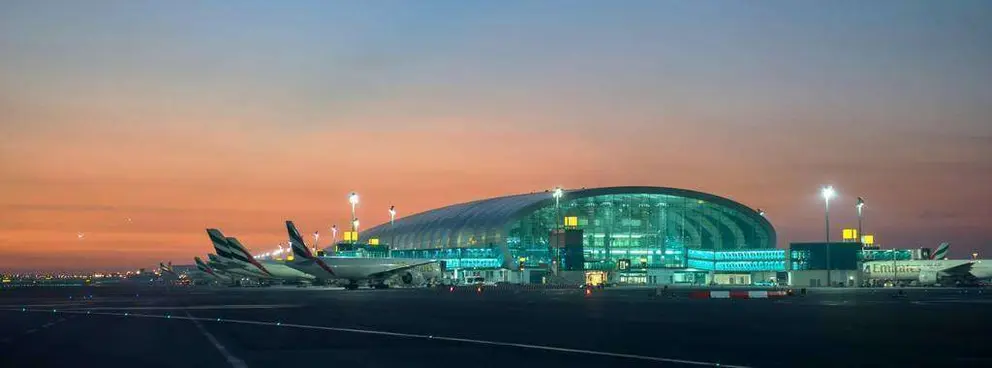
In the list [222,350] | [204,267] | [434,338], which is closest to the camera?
[222,350]

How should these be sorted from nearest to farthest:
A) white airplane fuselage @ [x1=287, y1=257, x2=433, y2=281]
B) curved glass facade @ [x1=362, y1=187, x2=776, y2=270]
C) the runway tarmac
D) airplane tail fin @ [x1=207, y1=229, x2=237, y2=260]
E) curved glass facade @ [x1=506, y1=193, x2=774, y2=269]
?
the runway tarmac → white airplane fuselage @ [x1=287, y1=257, x2=433, y2=281] → airplane tail fin @ [x1=207, y1=229, x2=237, y2=260] → curved glass facade @ [x1=362, y1=187, x2=776, y2=270] → curved glass facade @ [x1=506, y1=193, x2=774, y2=269]

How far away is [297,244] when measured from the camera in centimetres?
11956

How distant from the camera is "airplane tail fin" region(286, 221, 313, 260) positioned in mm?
118938

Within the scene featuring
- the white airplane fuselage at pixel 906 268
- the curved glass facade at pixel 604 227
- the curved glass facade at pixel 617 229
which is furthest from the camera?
the curved glass facade at pixel 617 229

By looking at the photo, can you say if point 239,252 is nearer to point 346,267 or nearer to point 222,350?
point 346,267

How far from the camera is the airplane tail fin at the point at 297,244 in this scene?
119 metres

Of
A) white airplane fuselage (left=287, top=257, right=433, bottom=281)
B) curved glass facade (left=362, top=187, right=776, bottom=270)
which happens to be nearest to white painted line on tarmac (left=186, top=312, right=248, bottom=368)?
white airplane fuselage (left=287, top=257, right=433, bottom=281)

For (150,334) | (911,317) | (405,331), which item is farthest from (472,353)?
(911,317)

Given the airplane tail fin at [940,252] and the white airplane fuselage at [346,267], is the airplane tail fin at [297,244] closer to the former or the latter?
the white airplane fuselage at [346,267]

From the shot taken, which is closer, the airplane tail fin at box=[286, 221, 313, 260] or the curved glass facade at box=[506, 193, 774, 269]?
the airplane tail fin at box=[286, 221, 313, 260]

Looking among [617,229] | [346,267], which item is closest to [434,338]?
[346,267]

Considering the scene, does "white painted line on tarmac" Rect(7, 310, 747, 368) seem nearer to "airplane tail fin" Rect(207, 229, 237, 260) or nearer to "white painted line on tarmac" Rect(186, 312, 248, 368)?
"white painted line on tarmac" Rect(186, 312, 248, 368)

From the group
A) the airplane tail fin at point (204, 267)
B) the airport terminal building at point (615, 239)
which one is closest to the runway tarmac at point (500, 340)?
the airplane tail fin at point (204, 267)

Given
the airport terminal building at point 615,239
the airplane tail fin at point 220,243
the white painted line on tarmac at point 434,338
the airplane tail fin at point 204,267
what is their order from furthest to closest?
the airport terminal building at point 615,239 → the airplane tail fin at point 204,267 → the airplane tail fin at point 220,243 → the white painted line on tarmac at point 434,338
